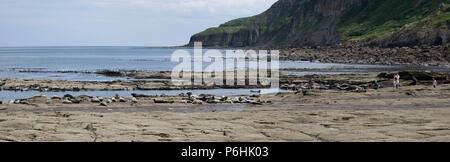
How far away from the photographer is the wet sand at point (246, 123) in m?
15.9

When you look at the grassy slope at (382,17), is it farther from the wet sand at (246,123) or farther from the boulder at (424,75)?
the wet sand at (246,123)

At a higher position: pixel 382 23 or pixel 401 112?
pixel 382 23

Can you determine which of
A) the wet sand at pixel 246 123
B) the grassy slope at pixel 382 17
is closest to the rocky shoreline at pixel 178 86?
the wet sand at pixel 246 123

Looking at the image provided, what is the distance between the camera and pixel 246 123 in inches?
772

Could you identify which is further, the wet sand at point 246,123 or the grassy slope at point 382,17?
the grassy slope at point 382,17

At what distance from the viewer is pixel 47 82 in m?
50.7

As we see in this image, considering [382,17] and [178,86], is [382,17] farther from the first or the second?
[178,86]

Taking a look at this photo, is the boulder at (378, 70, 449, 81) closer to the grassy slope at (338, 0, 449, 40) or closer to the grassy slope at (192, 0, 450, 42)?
the grassy slope at (192, 0, 450, 42)

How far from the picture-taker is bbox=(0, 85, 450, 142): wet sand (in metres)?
15.9

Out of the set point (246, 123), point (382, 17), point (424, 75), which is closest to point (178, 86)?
point (424, 75)
